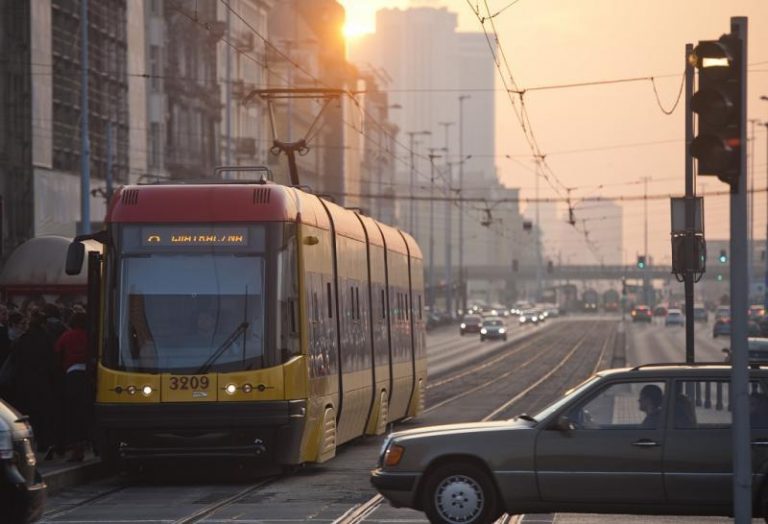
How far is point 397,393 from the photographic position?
2858 centimetres

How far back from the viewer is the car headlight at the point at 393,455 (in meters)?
14.6

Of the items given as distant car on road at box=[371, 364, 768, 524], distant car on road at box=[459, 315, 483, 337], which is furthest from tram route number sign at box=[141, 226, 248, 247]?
distant car on road at box=[459, 315, 483, 337]

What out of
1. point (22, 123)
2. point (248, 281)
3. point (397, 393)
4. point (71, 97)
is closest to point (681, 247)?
point (397, 393)

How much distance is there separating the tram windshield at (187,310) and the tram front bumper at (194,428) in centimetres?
42

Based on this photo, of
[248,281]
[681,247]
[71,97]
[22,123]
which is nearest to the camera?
[248,281]

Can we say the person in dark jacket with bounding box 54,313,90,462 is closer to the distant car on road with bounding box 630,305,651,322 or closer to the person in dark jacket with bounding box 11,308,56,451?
the person in dark jacket with bounding box 11,308,56,451

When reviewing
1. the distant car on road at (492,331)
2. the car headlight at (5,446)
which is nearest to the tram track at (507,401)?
the distant car on road at (492,331)

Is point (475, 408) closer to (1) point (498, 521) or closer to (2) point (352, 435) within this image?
(2) point (352, 435)

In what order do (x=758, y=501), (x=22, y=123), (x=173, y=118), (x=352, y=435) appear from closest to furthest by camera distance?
1. (x=758, y=501)
2. (x=352, y=435)
3. (x=22, y=123)
4. (x=173, y=118)

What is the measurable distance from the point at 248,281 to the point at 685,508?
Answer: 683cm

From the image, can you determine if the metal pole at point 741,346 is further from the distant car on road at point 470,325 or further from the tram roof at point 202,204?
the distant car on road at point 470,325

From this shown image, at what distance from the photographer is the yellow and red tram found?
1922cm

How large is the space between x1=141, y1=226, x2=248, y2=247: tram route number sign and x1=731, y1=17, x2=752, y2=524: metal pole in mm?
8883

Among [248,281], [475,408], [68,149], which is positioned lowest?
[475,408]
